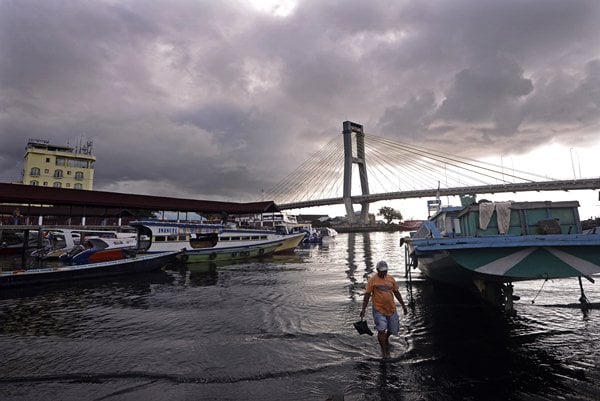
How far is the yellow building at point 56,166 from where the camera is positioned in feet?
206

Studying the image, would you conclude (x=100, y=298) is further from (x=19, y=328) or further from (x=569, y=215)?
(x=569, y=215)

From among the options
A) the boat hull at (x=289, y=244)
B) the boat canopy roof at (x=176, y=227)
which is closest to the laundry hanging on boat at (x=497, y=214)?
the boat canopy roof at (x=176, y=227)

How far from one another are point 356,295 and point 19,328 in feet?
34.9

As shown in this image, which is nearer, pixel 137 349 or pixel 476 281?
pixel 137 349

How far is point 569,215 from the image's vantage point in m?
7.79

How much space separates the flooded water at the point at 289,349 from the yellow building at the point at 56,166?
6519cm

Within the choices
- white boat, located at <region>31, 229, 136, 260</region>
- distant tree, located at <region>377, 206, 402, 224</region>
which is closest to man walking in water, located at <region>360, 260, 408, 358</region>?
white boat, located at <region>31, 229, 136, 260</region>

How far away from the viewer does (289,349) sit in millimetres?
7047

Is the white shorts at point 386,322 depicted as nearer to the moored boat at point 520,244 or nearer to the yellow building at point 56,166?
the moored boat at point 520,244

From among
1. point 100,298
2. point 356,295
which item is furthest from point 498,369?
point 100,298

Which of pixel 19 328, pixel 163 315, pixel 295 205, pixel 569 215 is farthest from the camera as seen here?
pixel 295 205

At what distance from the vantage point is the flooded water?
17.3 ft

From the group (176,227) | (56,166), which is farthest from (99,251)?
(56,166)

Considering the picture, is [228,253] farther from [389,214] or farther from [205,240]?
[389,214]
